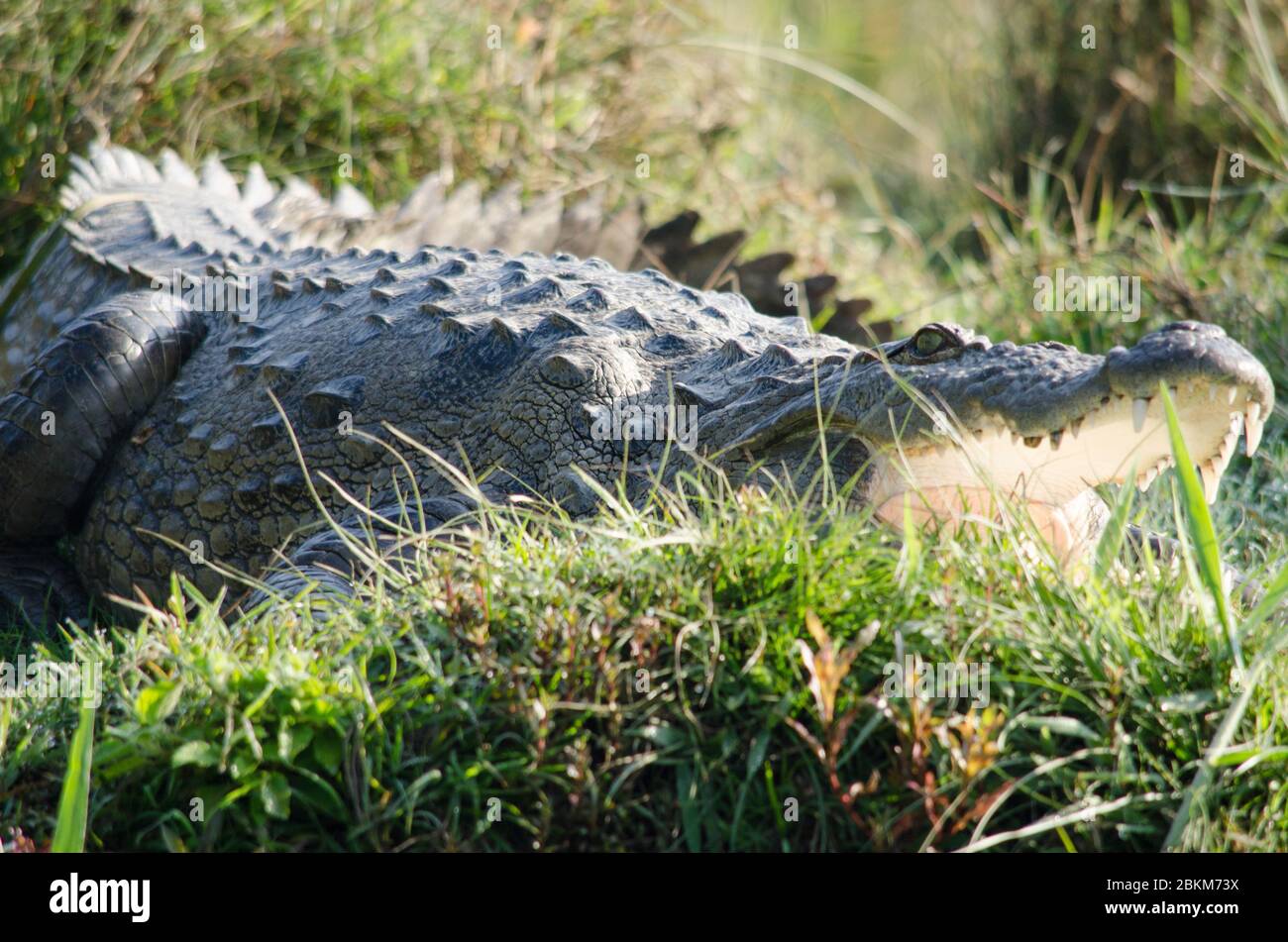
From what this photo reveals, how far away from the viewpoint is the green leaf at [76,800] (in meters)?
2.03

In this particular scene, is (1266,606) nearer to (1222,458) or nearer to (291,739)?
(1222,458)

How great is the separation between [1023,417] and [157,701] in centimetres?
184

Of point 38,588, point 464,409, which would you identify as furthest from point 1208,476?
point 38,588

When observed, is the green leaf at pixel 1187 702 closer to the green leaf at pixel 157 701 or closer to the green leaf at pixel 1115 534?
the green leaf at pixel 1115 534

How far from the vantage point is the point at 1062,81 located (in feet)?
27.7

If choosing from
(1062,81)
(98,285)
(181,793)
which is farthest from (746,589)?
(1062,81)

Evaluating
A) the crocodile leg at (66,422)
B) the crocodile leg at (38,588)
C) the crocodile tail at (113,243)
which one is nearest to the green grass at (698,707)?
the crocodile leg at (38,588)

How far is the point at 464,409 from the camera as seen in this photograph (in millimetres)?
3574

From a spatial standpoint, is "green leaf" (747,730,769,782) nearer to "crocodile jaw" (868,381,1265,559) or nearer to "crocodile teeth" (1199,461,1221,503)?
"crocodile jaw" (868,381,1265,559)

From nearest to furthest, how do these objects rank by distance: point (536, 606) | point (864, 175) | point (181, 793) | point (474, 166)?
point (181, 793), point (536, 606), point (474, 166), point (864, 175)

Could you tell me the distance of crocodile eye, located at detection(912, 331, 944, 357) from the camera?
3.07 m

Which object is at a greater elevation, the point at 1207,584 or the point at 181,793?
the point at 1207,584

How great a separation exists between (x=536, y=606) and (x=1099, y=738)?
1030 millimetres
